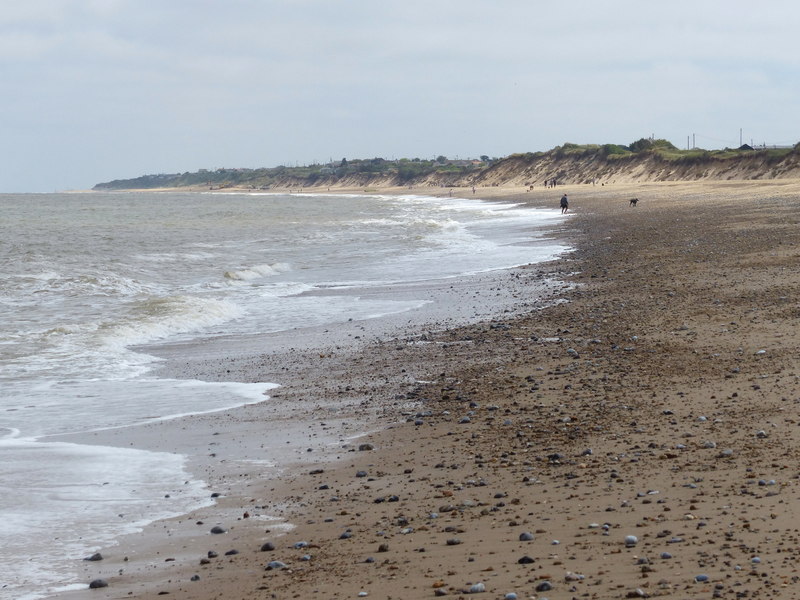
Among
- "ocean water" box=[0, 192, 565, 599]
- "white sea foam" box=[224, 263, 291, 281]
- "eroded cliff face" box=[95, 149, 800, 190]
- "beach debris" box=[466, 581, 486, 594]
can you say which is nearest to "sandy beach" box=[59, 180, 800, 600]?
"beach debris" box=[466, 581, 486, 594]

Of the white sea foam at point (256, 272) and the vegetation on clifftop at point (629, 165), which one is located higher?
the vegetation on clifftop at point (629, 165)

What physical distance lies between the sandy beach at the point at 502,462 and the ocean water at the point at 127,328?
0.40 m

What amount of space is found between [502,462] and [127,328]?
9746mm

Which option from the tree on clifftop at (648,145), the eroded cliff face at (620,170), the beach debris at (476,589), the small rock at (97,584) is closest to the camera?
the beach debris at (476,589)

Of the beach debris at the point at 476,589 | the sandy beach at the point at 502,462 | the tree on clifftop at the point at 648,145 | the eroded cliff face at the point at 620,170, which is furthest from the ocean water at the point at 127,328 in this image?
the tree on clifftop at the point at 648,145

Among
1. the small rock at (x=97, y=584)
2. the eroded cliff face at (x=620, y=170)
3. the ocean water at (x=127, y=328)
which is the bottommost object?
the small rock at (x=97, y=584)

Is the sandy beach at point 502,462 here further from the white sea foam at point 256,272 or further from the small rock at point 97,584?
the white sea foam at point 256,272

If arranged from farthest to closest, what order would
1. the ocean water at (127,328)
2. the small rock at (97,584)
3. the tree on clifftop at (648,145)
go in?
1. the tree on clifftop at (648,145)
2. the ocean water at (127,328)
3. the small rock at (97,584)

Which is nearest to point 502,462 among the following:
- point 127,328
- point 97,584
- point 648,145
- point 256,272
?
point 97,584

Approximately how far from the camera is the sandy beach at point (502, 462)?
192 inches

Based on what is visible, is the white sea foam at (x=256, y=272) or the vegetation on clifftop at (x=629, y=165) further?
the vegetation on clifftop at (x=629, y=165)

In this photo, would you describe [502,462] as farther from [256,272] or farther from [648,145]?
[648,145]

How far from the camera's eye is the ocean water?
643 centimetres

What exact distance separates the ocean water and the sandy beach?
1.32ft
